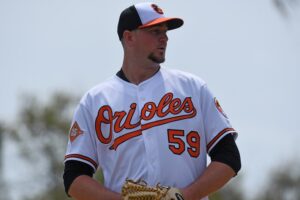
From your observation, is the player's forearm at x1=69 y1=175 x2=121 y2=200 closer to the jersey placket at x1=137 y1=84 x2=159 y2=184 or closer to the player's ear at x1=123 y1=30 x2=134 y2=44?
the jersey placket at x1=137 y1=84 x2=159 y2=184

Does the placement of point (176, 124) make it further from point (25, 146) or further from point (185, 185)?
point (25, 146)

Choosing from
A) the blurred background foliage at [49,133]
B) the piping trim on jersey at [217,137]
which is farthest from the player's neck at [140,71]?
the blurred background foliage at [49,133]

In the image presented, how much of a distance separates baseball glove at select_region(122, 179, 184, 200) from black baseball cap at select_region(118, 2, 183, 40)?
3.71ft

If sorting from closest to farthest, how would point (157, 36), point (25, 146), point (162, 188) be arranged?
A: point (162, 188) < point (157, 36) < point (25, 146)

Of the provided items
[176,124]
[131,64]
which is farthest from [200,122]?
[131,64]

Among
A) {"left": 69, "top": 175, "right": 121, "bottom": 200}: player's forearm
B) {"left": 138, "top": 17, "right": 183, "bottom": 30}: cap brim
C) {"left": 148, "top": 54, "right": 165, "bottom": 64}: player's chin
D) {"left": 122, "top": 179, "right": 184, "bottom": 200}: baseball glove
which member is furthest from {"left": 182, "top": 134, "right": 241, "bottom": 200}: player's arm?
{"left": 138, "top": 17, "right": 183, "bottom": 30}: cap brim

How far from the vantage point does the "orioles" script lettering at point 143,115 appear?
7672mm

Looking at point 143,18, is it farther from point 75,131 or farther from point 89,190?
point 89,190

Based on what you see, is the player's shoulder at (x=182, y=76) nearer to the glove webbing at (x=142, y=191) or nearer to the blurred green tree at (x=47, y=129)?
the glove webbing at (x=142, y=191)

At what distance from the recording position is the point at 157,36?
309 inches

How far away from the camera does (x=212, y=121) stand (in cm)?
772

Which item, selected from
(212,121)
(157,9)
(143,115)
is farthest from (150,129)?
(157,9)

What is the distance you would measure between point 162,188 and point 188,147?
385mm

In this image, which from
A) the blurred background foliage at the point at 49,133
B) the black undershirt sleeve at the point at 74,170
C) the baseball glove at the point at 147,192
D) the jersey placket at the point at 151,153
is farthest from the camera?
the blurred background foliage at the point at 49,133
